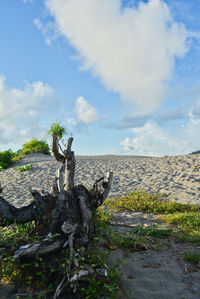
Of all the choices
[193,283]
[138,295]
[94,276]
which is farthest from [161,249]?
[94,276]

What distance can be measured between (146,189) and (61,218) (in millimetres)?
8246

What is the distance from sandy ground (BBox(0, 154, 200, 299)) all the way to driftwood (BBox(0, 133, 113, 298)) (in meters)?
0.64

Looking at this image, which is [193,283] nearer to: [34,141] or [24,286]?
[24,286]

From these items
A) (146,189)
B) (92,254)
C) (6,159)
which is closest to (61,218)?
(92,254)

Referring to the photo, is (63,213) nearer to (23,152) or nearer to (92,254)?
(92,254)

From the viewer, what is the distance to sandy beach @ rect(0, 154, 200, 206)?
37.1ft

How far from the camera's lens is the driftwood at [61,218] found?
333 cm

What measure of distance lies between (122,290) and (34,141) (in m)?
23.5

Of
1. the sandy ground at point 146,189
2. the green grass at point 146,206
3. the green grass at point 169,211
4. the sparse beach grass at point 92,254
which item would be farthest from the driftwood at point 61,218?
the green grass at point 146,206

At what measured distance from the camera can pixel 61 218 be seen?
387 cm

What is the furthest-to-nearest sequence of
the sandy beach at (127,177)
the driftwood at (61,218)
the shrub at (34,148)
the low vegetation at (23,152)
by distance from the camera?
the shrub at (34,148) < the low vegetation at (23,152) < the sandy beach at (127,177) < the driftwood at (61,218)

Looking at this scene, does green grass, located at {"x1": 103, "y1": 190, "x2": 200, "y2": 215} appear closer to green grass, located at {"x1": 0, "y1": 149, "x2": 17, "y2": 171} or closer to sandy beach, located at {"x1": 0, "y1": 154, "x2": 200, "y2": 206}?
sandy beach, located at {"x1": 0, "y1": 154, "x2": 200, "y2": 206}

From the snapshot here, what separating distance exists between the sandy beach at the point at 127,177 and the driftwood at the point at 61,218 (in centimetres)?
524

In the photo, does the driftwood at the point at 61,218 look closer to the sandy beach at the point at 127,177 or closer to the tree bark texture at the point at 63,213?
the tree bark texture at the point at 63,213
